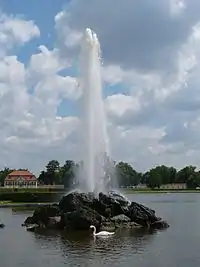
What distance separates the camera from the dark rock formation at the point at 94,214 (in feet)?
134

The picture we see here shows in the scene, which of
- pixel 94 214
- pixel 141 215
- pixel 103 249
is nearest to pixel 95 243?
pixel 103 249

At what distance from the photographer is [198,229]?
40.3 m

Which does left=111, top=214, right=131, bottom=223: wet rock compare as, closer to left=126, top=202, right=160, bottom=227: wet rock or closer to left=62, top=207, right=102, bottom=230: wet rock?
left=126, top=202, right=160, bottom=227: wet rock

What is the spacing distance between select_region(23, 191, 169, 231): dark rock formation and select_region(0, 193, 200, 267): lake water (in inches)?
102

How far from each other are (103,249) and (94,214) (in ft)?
39.0

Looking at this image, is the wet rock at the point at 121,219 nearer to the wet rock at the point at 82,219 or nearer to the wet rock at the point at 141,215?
the wet rock at the point at 141,215

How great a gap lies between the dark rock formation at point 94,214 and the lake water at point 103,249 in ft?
8.50

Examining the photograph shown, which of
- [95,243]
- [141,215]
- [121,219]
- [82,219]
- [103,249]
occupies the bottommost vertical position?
[103,249]

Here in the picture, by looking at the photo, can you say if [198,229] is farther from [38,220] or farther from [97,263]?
[97,263]

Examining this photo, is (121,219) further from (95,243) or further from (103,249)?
(103,249)

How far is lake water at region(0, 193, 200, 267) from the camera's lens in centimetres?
2567

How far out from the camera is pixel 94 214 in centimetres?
4159

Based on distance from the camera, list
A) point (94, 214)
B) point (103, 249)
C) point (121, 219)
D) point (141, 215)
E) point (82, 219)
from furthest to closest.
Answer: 1. point (141, 215)
2. point (121, 219)
3. point (94, 214)
4. point (82, 219)
5. point (103, 249)

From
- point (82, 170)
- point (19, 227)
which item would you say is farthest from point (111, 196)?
point (19, 227)
